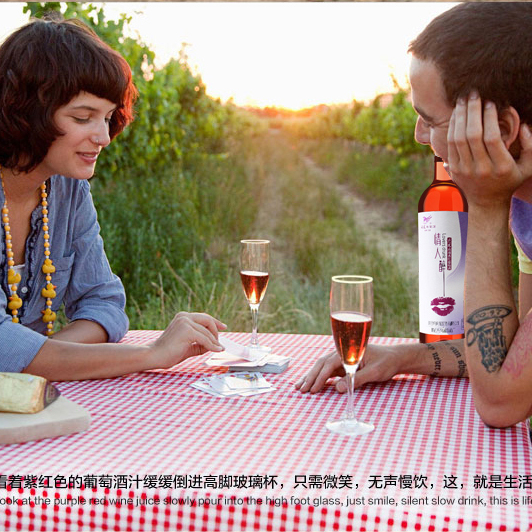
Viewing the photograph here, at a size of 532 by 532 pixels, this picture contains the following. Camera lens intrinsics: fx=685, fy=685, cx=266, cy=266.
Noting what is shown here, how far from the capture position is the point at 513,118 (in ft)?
5.10

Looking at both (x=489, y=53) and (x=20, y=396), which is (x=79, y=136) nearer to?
(x=20, y=396)

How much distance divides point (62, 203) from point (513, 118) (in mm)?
1412

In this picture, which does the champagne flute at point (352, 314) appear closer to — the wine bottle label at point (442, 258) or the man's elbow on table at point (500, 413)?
the man's elbow on table at point (500, 413)

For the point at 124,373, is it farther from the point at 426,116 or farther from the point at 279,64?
the point at 279,64

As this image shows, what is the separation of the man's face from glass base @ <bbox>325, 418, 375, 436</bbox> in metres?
0.68

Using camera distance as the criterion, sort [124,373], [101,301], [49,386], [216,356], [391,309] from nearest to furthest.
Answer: [49,386] → [124,373] → [216,356] → [101,301] → [391,309]

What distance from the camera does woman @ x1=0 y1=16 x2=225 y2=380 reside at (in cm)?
205

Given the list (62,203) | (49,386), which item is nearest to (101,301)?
(62,203)

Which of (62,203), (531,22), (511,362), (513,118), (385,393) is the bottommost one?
(385,393)

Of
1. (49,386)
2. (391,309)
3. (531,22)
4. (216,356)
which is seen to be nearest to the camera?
(49,386)

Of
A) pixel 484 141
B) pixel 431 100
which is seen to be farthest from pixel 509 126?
pixel 431 100

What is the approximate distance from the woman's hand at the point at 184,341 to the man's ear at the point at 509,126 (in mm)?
860

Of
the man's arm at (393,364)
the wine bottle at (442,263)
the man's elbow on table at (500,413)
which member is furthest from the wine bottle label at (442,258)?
the man's elbow on table at (500,413)

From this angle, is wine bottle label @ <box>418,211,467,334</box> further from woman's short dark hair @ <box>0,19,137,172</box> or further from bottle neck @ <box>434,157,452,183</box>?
woman's short dark hair @ <box>0,19,137,172</box>
